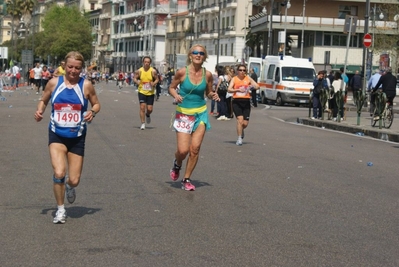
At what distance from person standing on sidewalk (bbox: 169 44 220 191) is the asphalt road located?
0.45 meters

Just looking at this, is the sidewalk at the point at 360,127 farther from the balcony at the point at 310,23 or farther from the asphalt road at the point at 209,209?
the balcony at the point at 310,23

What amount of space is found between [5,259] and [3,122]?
1741 centimetres

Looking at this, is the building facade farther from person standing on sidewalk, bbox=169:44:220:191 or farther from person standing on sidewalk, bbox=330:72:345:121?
person standing on sidewalk, bbox=169:44:220:191

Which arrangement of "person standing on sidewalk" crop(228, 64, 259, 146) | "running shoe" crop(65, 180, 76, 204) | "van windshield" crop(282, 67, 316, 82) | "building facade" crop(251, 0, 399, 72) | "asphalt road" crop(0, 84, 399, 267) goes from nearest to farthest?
1. "asphalt road" crop(0, 84, 399, 267)
2. "running shoe" crop(65, 180, 76, 204)
3. "person standing on sidewalk" crop(228, 64, 259, 146)
4. "van windshield" crop(282, 67, 316, 82)
5. "building facade" crop(251, 0, 399, 72)

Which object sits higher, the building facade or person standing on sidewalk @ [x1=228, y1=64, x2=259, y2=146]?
the building facade

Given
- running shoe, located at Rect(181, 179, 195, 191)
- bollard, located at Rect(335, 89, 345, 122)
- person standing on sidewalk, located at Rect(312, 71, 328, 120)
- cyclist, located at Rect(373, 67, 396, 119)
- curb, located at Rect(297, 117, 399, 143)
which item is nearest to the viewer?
running shoe, located at Rect(181, 179, 195, 191)

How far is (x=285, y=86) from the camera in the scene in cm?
4191

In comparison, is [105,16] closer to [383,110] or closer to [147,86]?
[383,110]

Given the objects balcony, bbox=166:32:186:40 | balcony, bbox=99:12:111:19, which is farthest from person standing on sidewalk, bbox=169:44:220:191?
balcony, bbox=99:12:111:19

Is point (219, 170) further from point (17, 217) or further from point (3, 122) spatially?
point (3, 122)

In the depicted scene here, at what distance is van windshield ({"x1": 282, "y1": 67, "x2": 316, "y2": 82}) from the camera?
4225cm

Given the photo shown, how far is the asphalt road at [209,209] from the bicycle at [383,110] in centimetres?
685

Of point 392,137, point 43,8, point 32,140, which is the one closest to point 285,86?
point 392,137

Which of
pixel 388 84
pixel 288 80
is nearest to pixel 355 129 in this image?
pixel 388 84
